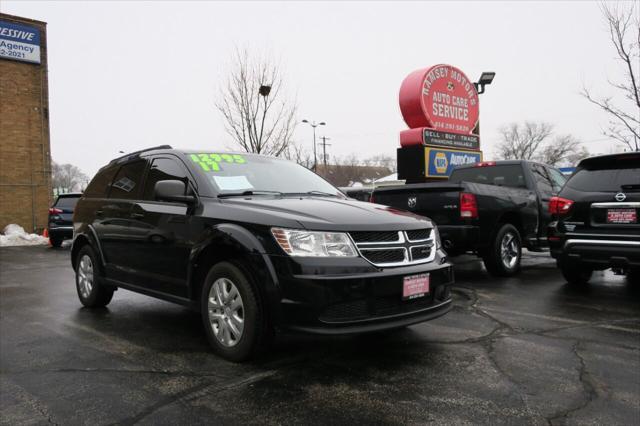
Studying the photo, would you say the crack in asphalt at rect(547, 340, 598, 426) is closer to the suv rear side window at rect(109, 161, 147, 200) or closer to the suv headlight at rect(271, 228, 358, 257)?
the suv headlight at rect(271, 228, 358, 257)

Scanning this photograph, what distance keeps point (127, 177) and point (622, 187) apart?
5417mm

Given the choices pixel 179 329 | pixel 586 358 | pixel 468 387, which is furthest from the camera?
pixel 179 329

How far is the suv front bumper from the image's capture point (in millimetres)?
3307

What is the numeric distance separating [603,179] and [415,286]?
3.52 meters

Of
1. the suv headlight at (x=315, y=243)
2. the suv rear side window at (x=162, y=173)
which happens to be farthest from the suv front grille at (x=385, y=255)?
the suv rear side window at (x=162, y=173)

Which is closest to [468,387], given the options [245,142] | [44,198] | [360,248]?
[360,248]

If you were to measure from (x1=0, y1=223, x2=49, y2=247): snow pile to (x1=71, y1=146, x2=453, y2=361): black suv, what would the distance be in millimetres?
13891

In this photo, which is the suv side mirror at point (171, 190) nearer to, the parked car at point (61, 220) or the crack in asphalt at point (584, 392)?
the crack in asphalt at point (584, 392)

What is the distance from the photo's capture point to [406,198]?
7.52 metres

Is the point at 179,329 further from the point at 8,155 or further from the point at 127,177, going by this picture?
the point at 8,155

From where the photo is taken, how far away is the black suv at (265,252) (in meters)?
3.37

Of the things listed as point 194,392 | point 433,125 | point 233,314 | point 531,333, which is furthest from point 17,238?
point 531,333

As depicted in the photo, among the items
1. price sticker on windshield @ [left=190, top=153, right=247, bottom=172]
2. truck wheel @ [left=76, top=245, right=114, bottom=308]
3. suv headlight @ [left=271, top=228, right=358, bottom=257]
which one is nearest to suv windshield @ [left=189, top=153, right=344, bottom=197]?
price sticker on windshield @ [left=190, top=153, right=247, bottom=172]

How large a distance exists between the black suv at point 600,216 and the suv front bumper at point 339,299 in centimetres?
322
